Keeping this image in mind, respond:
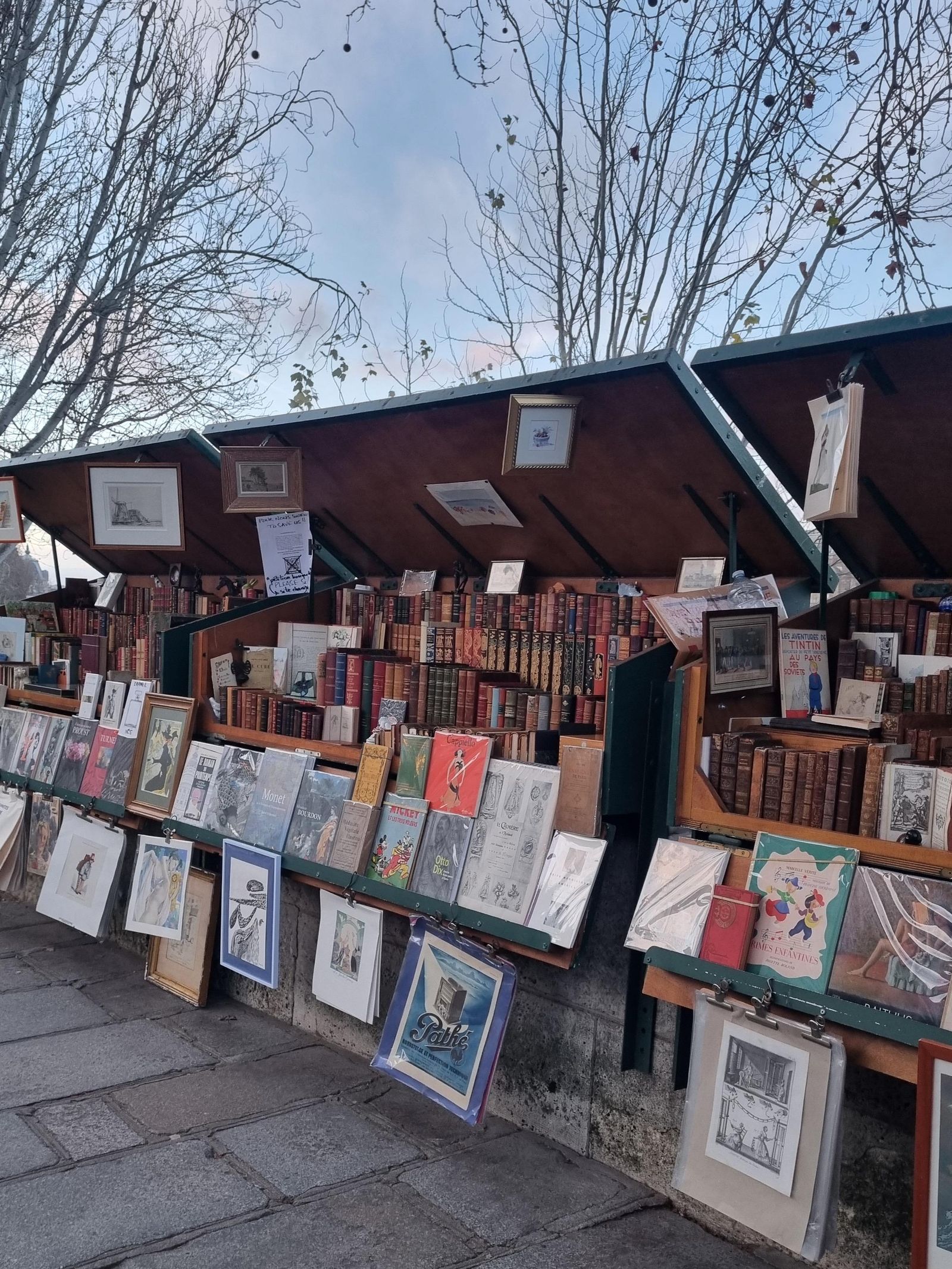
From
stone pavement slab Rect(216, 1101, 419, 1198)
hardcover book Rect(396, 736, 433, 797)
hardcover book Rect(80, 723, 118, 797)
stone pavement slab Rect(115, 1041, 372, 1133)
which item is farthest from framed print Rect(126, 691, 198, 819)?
stone pavement slab Rect(216, 1101, 419, 1198)

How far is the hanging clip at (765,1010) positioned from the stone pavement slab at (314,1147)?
1.48 meters

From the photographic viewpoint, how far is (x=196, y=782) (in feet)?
15.2

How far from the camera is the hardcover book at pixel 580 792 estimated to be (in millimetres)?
3096

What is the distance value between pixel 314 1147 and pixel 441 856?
3.42ft

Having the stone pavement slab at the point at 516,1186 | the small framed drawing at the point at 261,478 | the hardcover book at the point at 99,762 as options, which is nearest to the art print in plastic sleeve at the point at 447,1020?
the stone pavement slab at the point at 516,1186

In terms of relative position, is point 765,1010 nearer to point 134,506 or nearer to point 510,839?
point 510,839

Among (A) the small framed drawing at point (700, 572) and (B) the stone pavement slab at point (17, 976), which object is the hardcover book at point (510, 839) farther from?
(B) the stone pavement slab at point (17, 976)

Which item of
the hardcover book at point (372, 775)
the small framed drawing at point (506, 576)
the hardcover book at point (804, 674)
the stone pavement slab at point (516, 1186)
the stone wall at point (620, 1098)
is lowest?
the stone pavement slab at point (516, 1186)

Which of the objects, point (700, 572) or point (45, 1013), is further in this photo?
point (45, 1013)

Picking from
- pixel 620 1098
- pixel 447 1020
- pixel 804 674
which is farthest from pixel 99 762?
pixel 804 674

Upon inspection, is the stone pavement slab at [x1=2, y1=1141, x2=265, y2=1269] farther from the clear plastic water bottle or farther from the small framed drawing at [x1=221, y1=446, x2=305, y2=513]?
the small framed drawing at [x1=221, y1=446, x2=305, y2=513]

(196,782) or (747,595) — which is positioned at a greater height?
(747,595)

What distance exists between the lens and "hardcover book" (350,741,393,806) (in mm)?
3770

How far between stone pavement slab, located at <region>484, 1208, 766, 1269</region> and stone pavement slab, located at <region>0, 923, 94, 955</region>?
3.70 metres
